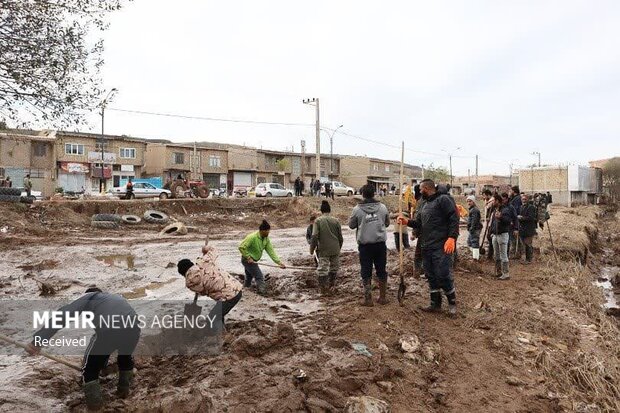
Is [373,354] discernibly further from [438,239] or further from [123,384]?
[123,384]

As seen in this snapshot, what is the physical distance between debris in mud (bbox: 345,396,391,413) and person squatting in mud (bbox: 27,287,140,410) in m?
2.18

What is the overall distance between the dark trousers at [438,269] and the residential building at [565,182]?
148ft

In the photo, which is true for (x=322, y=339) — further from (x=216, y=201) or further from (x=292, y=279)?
(x=216, y=201)

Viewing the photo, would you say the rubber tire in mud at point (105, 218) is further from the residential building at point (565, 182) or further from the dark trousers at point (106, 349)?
the residential building at point (565, 182)

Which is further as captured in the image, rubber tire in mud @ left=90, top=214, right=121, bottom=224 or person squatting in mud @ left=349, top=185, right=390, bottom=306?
rubber tire in mud @ left=90, top=214, right=121, bottom=224

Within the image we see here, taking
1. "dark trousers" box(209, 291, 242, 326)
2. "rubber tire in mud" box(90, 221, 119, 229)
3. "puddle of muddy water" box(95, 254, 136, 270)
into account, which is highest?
"rubber tire in mud" box(90, 221, 119, 229)

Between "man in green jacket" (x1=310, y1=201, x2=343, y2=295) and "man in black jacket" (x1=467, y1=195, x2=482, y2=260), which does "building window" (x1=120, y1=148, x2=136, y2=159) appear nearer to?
"man in black jacket" (x1=467, y1=195, x2=482, y2=260)

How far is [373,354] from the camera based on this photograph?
5.07 metres

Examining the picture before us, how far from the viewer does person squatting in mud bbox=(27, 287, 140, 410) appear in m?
4.23

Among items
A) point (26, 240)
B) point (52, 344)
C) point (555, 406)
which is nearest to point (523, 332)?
point (555, 406)

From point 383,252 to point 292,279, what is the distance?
3308 mm

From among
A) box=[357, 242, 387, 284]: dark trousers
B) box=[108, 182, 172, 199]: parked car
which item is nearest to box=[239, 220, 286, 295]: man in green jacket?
box=[357, 242, 387, 284]: dark trousers

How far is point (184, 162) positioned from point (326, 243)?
50.8m

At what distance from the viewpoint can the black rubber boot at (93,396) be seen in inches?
165
